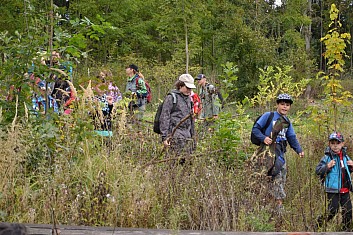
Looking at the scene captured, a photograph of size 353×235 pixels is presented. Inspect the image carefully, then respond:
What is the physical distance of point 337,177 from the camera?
560 centimetres

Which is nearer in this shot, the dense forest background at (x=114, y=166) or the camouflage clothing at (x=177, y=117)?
the dense forest background at (x=114, y=166)

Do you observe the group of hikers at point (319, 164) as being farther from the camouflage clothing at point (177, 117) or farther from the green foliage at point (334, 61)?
the camouflage clothing at point (177, 117)

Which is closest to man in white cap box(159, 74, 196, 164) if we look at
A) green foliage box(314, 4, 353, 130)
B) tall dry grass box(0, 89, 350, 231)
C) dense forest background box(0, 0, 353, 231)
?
dense forest background box(0, 0, 353, 231)

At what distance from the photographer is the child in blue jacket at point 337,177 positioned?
557 cm

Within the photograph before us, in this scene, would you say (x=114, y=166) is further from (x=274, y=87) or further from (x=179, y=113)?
(x=274, y=87)

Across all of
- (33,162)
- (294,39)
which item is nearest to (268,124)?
(33,162)

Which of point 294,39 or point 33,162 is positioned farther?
point 294,39

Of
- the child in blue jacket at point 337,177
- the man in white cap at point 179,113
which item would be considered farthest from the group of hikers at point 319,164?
the man in white cap at point 179,113

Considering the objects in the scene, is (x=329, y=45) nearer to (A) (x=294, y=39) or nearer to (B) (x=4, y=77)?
(B) (x=4, y=77)

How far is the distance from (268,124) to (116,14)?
18.9 metres

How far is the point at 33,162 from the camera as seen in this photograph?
16.1 ft

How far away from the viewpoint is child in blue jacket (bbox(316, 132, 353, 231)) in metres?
5.57

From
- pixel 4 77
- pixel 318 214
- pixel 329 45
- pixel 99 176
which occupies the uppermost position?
pixel 329 45

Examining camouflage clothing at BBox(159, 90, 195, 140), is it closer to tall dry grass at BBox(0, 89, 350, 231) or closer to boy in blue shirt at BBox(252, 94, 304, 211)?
tall dry grass at BBox(0, 89, 350, 231)
